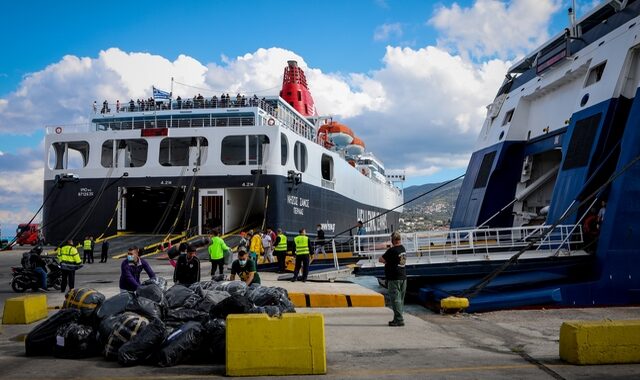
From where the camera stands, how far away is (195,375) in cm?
533

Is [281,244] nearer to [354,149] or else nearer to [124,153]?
[124,153]

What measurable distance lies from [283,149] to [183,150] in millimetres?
5992

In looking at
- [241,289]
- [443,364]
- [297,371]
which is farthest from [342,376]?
[241,289]

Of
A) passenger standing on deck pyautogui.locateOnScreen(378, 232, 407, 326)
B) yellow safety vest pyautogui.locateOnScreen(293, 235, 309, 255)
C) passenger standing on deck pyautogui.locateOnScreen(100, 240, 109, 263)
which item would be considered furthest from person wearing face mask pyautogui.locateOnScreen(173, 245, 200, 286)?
passenger standing on deck pyautogui.locateOnScreen(100, 240, 109, 263)

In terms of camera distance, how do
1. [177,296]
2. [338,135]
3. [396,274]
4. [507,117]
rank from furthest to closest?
1. [338,135]
2. [507,117]
3. [396,274]
4. [177,296]

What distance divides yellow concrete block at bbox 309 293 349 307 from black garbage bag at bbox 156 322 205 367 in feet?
15.6

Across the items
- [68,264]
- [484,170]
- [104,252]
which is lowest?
[68,264]

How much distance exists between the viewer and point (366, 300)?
1057 cm

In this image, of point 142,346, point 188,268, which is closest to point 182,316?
point 142,346

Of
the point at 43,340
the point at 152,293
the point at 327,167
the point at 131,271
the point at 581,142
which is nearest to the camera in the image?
the point at 43,340

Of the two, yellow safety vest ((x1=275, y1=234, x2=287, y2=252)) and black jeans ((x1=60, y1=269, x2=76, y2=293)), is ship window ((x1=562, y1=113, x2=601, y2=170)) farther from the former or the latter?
black jeans ((x1=60, y1=269, x2=76, y2=293))

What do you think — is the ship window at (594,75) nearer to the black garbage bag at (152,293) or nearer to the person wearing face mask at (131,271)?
the person wearing face mask at (131,271)

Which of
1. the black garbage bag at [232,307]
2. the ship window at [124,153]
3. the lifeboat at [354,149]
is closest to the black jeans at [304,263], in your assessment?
the black garbage bag at [232,307]

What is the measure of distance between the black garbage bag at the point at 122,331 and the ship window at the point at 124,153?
65.0 feet
